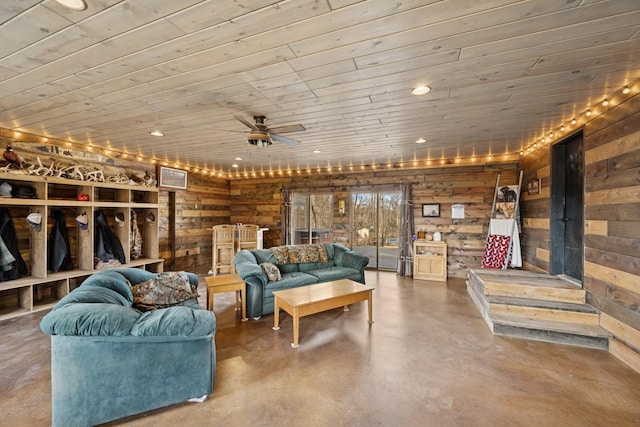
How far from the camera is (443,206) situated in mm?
5910

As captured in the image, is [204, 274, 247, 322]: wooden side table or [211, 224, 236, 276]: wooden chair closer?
[204, 274, 247, 322]: wooden side table

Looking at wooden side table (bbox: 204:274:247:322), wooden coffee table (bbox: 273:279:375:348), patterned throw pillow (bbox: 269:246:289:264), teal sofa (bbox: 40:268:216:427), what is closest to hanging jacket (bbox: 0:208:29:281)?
wooden side table (bbox: 204:274:247:322)

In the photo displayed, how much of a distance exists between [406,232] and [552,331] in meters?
3.31

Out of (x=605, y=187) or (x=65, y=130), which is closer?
(x=605, y=187)

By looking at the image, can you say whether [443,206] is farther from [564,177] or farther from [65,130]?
[65,130]

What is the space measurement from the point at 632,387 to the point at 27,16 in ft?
16.3

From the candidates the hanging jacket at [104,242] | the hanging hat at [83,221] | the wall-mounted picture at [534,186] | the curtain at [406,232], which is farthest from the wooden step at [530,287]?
the hanging hat at [83,221]

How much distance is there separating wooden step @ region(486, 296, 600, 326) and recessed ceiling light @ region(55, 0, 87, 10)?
180 inches

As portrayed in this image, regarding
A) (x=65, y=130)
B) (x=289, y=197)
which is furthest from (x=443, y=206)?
(x=65, y=130)

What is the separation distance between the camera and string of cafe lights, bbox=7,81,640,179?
9.43ft

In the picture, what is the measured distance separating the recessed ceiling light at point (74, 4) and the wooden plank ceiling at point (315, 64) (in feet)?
0.16

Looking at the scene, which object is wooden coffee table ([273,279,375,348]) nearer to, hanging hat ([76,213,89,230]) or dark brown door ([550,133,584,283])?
dark brown door ([550,133,584,283])

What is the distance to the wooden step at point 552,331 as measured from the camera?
2.83 metres

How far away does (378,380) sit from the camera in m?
2.29
